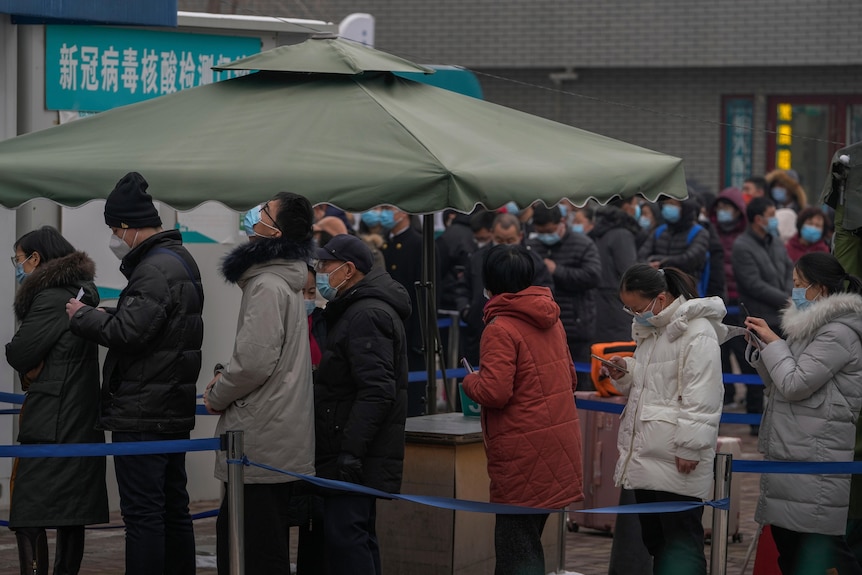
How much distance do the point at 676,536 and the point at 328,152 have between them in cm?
246

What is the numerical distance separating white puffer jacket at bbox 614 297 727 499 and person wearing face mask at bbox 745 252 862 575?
0.30m

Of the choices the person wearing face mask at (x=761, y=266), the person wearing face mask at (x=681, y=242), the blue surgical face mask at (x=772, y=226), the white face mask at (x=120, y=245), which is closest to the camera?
the white face mask at (x=120, y=245)

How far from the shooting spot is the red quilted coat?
21.1 feet

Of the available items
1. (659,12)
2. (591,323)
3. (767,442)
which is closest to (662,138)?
(659,12)

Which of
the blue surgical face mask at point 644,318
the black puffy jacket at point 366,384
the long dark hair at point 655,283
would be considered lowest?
the black puffy jacket at point 366,384

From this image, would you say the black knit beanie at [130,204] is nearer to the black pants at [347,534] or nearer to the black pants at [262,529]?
the black pants at [262,529]

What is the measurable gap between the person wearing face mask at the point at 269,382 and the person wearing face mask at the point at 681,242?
22.4 feet

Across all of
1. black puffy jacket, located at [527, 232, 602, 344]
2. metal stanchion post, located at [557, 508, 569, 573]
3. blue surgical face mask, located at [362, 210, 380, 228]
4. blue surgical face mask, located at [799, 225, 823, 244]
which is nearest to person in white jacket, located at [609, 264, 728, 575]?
metal stanchion post, located at [557, 508, 569, 573]

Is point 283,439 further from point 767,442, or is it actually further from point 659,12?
point 659,12

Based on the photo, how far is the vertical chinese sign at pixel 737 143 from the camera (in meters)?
21.0

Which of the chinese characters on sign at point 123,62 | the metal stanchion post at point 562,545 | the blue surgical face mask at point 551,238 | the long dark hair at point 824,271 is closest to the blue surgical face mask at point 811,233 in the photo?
the blue surgical face mask at point 551,238

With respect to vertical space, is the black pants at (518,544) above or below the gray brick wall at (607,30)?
below

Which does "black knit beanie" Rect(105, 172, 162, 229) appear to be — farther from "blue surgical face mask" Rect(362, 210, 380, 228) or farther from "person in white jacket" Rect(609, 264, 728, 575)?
"blue surgical face mask" Rect(362, 210, 380, 228)

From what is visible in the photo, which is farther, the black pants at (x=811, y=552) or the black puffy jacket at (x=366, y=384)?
the black pants at (x=811, y=552)
